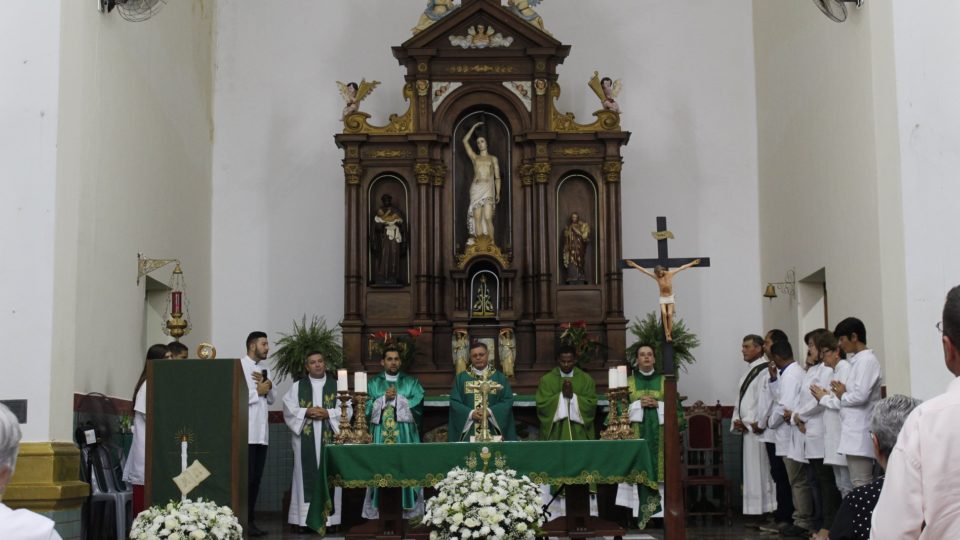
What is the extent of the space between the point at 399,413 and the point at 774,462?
138 inches

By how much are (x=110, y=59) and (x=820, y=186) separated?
682 cm

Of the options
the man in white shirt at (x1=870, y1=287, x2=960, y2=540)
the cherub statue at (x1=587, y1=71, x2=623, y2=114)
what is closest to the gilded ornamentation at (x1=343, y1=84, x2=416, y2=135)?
the cherub statue at (x1=587, y1=71, x2=623, y2=114)

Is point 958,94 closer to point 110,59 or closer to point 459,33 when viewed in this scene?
point 459,33

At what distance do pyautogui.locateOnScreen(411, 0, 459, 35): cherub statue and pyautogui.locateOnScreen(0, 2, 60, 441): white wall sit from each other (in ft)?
18.2

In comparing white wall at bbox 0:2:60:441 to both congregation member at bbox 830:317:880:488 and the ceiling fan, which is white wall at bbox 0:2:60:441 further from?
the ceiling fan

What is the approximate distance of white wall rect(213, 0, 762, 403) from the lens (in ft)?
49.3

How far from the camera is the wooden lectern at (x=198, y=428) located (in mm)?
8852

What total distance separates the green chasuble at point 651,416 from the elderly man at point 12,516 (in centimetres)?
922

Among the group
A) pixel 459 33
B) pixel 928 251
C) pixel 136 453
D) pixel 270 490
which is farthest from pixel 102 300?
pixel 928 251

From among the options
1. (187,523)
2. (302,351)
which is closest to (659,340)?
(302,351)

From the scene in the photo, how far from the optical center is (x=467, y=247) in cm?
1398

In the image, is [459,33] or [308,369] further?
[459,33]

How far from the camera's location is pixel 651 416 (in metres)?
12.5

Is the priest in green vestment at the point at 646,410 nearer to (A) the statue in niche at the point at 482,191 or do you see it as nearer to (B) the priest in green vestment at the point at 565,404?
(B) the priest in green vestment at the point at 565,404
